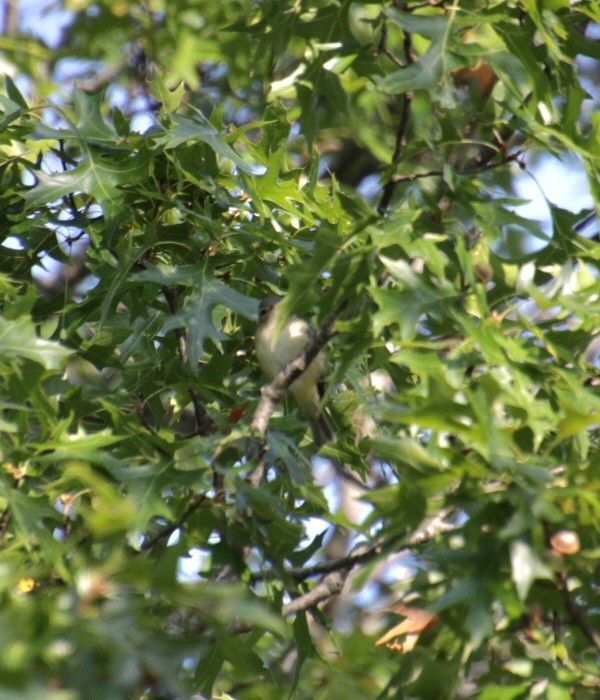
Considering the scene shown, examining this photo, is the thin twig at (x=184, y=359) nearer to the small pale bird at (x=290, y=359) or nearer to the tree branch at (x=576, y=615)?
the small pale bird at (x=290, y=359)

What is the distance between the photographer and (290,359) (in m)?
4.48

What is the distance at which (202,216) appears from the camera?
4219mm

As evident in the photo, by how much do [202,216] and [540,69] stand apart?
151cm

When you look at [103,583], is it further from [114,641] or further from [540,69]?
[540,69]

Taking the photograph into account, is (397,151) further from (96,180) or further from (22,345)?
(22,345)

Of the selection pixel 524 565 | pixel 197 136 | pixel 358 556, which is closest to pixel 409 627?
pixel 358 556

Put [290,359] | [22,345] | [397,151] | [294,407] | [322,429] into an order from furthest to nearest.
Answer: [294,407]
[322,429]
[290,359]
[397,151]
[22,345]

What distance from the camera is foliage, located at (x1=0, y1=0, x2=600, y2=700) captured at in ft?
9.30

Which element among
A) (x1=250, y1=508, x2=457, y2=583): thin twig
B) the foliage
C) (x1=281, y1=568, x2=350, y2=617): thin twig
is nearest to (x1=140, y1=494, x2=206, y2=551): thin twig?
the foliage

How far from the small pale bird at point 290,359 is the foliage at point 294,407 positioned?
0.09 m

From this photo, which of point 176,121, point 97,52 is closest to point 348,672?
point 176,121

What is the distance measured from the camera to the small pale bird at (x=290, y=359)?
4.74 meters

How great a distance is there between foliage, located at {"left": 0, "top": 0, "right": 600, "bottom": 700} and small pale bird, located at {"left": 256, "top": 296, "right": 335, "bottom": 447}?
0.09 m

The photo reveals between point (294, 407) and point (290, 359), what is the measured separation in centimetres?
90
